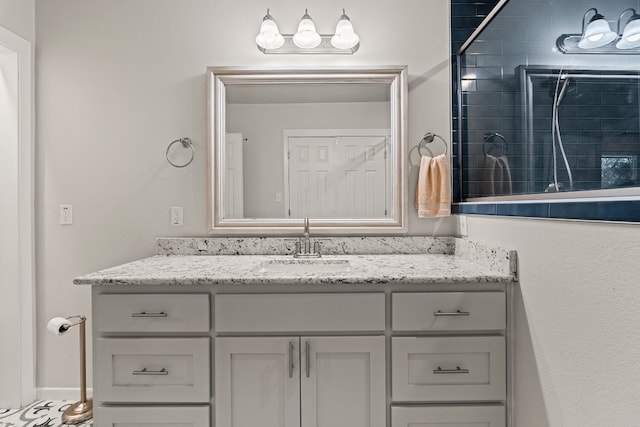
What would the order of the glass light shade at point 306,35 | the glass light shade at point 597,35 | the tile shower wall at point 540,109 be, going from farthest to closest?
the glass light shade at point 306,35 → the glass light shade at point 597,35 → the tile shower wall at point 540,109

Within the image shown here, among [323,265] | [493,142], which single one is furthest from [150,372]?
[493,142]

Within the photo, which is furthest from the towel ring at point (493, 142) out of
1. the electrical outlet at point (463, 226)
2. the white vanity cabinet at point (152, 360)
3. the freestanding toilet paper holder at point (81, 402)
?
the freestanding toilet paper holder at point (81, 402)

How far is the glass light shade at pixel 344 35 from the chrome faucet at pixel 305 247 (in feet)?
3.06

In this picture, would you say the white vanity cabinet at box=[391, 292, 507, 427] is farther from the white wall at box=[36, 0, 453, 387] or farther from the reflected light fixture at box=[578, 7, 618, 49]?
the reflected light fixture at box=[578, 7, 618, 49]

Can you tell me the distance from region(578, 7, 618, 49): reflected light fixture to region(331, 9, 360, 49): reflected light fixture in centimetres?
102

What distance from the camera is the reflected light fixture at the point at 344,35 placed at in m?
2.00

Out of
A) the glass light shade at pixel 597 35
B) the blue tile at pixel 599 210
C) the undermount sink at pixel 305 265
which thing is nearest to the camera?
the blue tile at pixel 599 210

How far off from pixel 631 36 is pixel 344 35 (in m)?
1.22

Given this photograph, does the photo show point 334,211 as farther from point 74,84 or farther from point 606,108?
point 74,84

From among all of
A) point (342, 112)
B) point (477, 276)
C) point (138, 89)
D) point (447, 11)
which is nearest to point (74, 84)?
point (138, 89)

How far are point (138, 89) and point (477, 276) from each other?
1.95 meters

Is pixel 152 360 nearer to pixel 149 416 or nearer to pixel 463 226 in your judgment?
pixel 149 416

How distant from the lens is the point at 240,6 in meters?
2.11

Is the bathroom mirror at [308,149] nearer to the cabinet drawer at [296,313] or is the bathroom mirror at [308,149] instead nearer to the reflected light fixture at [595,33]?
the cabinet drawer at [296,313]
